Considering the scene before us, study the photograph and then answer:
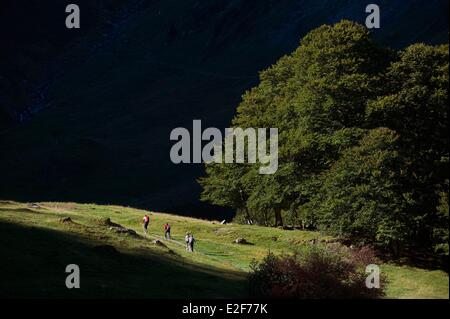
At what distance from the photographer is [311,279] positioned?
4153 cm

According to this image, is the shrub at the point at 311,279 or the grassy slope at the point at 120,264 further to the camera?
the shrub at the point at 311,279

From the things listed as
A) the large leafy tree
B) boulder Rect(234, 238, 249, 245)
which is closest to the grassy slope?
boulder Rect(234, 238, 249, 245)

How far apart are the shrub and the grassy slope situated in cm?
199

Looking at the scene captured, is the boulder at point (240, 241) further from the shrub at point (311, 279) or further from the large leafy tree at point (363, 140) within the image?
the shrub at point (311, 279)

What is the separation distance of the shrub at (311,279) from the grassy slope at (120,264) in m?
1.99

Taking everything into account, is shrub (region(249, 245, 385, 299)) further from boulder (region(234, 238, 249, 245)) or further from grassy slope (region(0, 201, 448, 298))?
boulder (region(234, 238, 249, 245))

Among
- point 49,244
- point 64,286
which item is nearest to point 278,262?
point 64,286

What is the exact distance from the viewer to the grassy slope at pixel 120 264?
127 ft

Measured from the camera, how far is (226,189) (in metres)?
85.3

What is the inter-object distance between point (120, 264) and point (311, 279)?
14.2 m

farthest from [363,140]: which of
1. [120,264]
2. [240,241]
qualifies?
[120,264]

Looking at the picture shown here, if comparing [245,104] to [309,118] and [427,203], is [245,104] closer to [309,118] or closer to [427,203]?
[309,118]

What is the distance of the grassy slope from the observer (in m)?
38.6

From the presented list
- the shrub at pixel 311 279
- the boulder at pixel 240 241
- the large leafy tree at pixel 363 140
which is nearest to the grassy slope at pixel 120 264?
the boulder at pixel 240 241
